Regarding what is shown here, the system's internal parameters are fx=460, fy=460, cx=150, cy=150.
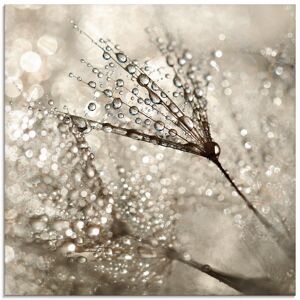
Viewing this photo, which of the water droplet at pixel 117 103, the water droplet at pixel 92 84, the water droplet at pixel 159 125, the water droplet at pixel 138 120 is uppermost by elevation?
the water droplet at pixel 92 84

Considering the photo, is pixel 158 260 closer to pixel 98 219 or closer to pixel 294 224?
pixel 98 219

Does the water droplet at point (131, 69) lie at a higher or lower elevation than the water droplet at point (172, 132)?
higher

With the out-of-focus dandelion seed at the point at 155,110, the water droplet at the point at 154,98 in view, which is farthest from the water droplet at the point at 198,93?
the water droplet at the point at 154,98

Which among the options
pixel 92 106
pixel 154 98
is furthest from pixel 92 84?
pixel 154 98

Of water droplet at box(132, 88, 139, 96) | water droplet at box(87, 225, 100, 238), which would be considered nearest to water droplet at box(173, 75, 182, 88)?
water droplet at box(132, 88, 139, 96)

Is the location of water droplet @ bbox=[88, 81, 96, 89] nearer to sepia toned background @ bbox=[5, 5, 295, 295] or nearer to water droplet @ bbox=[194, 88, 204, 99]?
sepia toned background @ bbox=[5, 5, 295, 295]

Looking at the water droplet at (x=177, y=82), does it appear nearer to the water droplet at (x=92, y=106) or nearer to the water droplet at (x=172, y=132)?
the water droplet at (x=172, y=132)
